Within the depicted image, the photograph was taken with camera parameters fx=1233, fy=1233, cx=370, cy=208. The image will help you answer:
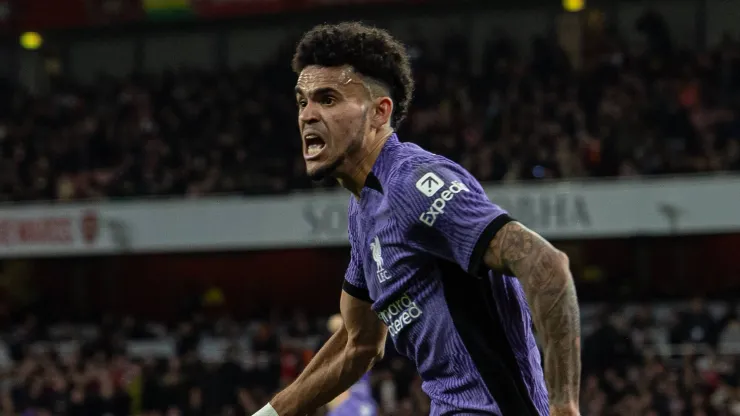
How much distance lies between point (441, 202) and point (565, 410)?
58cm

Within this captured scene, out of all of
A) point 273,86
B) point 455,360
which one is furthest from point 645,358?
point 455,360

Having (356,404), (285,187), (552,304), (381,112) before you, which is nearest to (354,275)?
(381,112)

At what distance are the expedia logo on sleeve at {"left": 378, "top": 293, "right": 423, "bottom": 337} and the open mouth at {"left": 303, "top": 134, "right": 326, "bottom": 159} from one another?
0.45m

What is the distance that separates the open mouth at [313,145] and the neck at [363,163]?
88mm

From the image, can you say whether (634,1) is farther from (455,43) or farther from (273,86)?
(273,86)

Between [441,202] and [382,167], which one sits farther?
[382,167]

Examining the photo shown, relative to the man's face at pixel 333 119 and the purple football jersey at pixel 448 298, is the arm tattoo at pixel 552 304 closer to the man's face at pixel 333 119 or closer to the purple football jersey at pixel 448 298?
the purple football jersey at pixel 448 298

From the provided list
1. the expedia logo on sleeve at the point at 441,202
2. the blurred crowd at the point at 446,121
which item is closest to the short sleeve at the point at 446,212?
the expedia logo on sleeve at the point at 441,202

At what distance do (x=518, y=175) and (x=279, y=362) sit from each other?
168 inches

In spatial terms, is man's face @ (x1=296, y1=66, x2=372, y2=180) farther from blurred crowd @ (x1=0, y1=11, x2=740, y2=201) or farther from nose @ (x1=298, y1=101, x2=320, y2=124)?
blurred crowd @ (x1=0, y1=11, x2=740, y2=201)

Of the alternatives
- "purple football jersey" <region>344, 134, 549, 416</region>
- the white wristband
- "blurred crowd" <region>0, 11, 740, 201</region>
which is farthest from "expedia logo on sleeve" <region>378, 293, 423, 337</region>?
"blurred crowd" <region>0, 11, 740, 201</region>

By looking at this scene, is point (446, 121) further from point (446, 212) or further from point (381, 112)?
point (446, 212)

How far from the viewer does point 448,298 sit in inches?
124

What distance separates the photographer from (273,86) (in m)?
21.5
